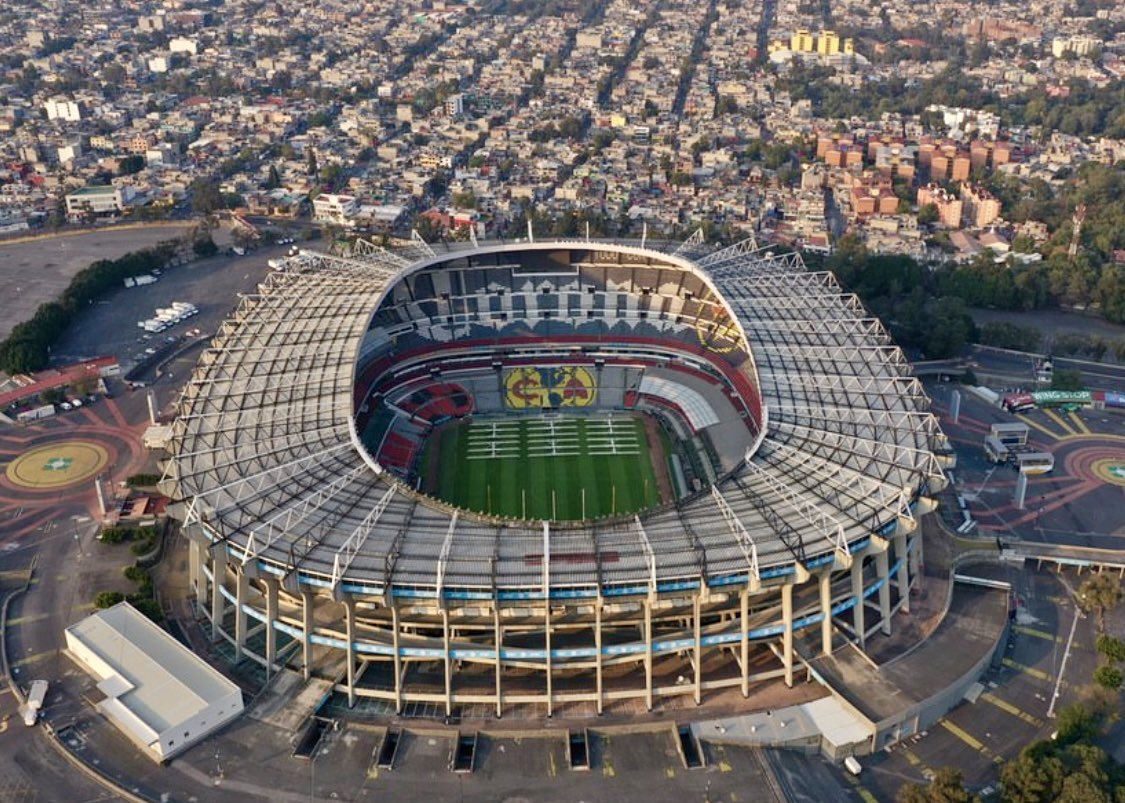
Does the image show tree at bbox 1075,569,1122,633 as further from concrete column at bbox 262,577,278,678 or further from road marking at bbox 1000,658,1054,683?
concrete column at bbox 262,577,278,678

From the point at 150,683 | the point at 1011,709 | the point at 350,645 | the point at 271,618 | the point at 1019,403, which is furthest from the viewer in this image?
the point at 1019,403

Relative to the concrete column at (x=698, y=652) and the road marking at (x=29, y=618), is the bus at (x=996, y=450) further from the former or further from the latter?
the road marking at (x=29, y=618)

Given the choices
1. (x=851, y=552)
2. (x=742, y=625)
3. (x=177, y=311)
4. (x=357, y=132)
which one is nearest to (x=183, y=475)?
(x=742, y=625)

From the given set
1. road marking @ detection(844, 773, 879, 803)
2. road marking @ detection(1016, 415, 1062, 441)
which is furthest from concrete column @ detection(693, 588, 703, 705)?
road marking @ detection(1016, 415, 1062, 441)

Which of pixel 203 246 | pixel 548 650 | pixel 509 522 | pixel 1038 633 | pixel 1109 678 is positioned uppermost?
pixel 509 522

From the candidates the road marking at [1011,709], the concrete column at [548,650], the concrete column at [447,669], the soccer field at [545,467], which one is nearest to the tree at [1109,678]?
the road marking at [1011,709]

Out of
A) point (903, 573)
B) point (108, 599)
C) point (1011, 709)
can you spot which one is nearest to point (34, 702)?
point (108, 599)

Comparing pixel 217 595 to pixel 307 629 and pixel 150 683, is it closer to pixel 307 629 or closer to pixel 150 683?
pixel 150 683
